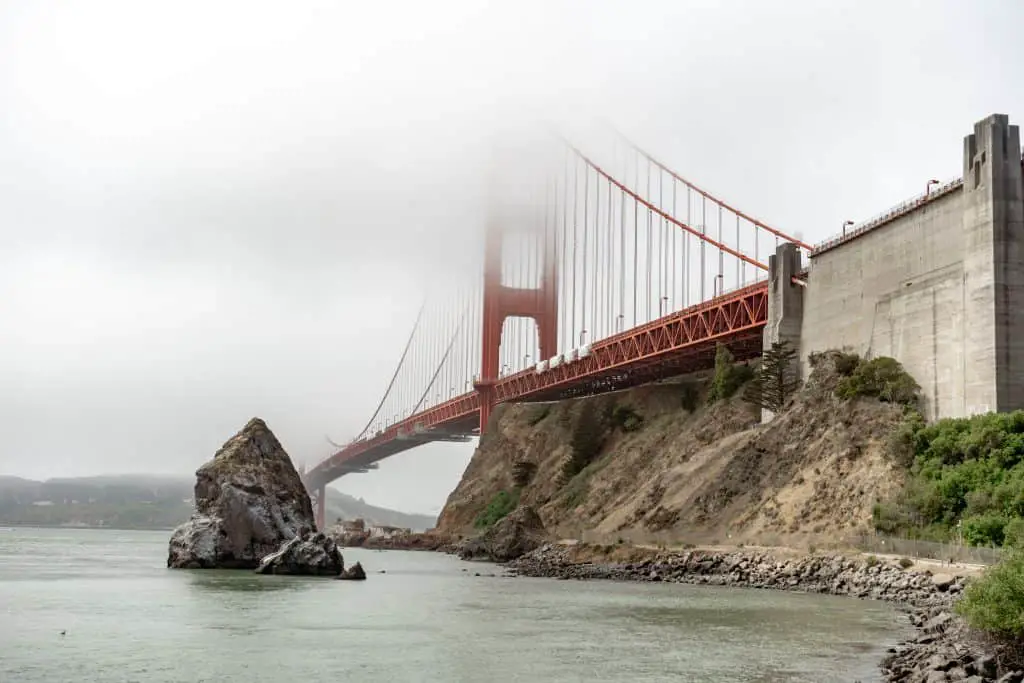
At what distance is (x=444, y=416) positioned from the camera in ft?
414

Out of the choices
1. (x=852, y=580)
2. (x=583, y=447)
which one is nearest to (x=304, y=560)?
(x=852, y=580)

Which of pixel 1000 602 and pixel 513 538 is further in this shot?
pixel 513 538

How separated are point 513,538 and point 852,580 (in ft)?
113

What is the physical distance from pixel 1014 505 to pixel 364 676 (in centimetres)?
2852

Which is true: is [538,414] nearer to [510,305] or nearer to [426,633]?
[510,305]

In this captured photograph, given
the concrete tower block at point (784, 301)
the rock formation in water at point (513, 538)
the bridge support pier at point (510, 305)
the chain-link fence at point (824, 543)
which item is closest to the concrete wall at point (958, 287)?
the concrete tower block at point (784, 301)

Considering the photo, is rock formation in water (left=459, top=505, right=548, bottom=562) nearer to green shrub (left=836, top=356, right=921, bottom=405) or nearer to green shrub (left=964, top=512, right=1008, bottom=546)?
green shrub (left=836, top=356, right=921, bottom=405)

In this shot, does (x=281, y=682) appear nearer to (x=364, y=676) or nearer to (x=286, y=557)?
(x=364, y=676)

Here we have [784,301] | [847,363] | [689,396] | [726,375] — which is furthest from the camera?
[689,396]

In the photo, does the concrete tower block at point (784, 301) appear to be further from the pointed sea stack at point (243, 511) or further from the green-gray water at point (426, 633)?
the pointed sea stack at point (243, 511)

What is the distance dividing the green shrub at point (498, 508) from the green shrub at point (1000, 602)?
74049mm

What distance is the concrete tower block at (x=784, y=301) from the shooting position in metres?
66.7

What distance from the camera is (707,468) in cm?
6550

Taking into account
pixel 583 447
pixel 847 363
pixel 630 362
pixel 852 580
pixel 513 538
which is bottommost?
pixel 513 538
